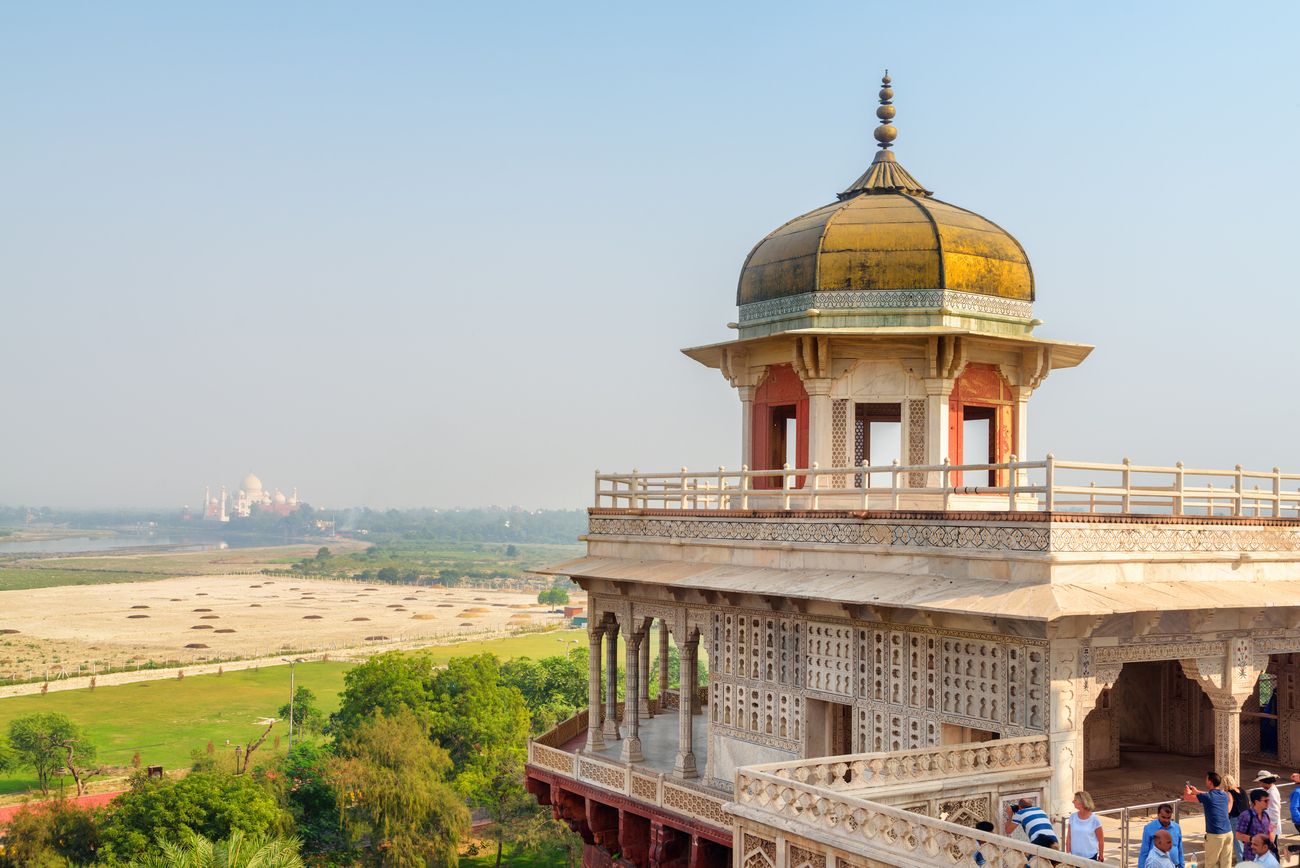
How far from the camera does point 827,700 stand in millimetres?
16250

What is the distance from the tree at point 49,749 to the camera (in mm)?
61459

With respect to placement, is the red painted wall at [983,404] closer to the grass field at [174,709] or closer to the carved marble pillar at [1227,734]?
the carved marble pillar at [1227,734]

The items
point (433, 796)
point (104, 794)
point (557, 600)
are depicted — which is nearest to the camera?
point (433, 796)

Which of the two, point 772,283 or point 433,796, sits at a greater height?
point 772,283

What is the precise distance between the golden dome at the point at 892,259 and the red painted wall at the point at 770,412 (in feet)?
3.54

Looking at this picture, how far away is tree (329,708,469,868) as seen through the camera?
146 feet

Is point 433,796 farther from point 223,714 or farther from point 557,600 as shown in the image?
point 557,600

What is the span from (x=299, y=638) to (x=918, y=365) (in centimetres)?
11303

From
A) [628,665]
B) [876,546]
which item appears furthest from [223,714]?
[876,546]

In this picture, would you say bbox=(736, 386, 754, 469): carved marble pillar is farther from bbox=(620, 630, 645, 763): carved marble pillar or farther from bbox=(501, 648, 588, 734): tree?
bbox=(501, 648, 588, 734): tree

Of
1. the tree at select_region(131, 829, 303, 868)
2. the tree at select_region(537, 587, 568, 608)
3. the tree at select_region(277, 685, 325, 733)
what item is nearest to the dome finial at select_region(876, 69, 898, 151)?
the tree at select_region(131, 829, 303, 868)

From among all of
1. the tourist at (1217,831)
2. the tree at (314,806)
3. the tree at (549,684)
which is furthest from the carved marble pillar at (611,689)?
the tree at (549,684)

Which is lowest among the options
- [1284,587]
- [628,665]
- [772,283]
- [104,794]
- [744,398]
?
[104,794]

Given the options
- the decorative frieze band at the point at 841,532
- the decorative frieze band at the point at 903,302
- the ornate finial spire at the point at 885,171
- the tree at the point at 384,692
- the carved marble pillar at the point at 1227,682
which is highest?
the ornate finial spire at the point at 885,171
